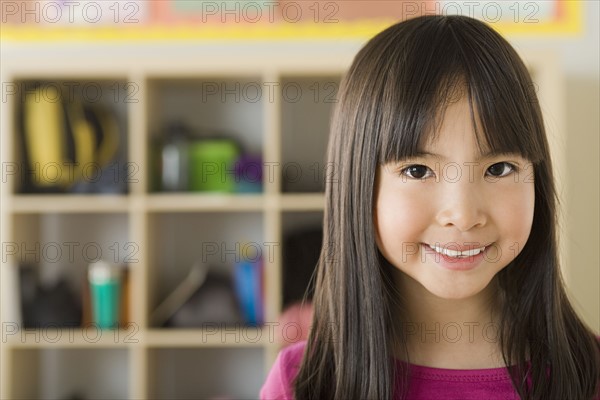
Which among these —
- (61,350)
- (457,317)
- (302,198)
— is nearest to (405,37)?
(457,317)

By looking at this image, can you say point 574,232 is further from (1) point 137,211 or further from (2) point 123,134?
(2) point 123,134

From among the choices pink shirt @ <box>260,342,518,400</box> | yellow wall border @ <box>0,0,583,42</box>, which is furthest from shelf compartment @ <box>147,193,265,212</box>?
pink shirt @ <box>260,342,518,400</box>

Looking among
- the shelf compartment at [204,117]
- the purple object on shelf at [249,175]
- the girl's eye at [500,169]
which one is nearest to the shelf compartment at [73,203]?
the shelf compartment at [204,117]

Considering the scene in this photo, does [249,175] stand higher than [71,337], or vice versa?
[249,175]

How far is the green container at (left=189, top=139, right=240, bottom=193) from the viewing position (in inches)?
86.3

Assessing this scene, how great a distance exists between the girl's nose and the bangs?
2.1 inches

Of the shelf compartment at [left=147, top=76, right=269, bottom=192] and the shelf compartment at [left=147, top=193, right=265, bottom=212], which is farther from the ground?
the shelf compartment at [left=147, top=76, right=269, bottom=192]

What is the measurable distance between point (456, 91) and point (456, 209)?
0.48 feet

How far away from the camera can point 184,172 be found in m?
2.18

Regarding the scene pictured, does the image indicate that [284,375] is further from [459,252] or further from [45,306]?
[45,306]

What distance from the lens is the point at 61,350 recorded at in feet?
7.95

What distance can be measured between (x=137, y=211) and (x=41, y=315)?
0.42m

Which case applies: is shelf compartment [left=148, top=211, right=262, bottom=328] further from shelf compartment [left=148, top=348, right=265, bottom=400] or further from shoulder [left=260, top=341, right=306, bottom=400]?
shoulder [left=260, top=341, right=306, bottom=400]

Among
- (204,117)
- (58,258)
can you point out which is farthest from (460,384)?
(58,258)
